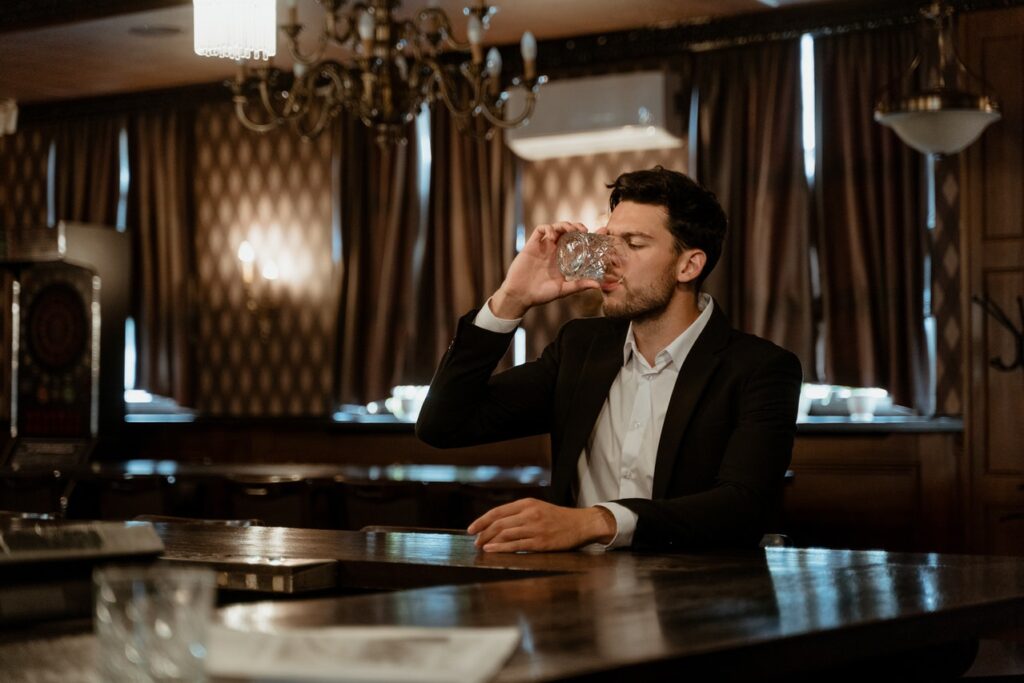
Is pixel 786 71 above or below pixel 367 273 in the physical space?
above

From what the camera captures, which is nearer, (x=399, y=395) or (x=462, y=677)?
(x=462, y=677)

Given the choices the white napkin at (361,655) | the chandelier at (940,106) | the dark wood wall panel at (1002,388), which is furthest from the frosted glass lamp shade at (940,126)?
the white napkin at (361,655)

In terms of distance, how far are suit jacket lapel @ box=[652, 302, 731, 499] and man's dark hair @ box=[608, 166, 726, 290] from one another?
26cm

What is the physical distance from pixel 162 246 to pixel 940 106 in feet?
17.2

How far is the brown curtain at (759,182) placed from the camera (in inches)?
266

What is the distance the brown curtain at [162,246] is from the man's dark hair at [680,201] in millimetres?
5866

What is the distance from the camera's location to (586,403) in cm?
312

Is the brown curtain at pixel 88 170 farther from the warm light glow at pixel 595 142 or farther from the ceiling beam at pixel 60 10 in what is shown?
the warm light glow at pixel 595 142

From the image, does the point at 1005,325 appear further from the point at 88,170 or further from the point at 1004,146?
the point at 88,170

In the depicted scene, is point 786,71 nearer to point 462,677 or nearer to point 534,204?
point 534,204

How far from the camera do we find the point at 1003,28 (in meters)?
5.90

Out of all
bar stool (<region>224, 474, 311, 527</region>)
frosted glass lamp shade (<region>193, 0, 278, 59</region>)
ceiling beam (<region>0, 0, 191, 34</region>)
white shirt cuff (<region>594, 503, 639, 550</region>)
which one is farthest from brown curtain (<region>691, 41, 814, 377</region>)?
white shirt cuff (<region>594, 503, 639, 550</region>)

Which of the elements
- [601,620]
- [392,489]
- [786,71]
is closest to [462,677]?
[601,620]

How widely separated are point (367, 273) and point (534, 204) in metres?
1.13
